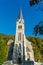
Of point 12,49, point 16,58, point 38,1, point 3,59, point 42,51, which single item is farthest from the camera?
point 42,51

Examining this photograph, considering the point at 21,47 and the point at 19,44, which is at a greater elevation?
the point at 19,44

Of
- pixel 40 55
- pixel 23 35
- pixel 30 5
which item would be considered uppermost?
pixel 23 35

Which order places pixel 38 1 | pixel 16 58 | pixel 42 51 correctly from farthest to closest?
pixel 42 51
pixel 16 58
pixel 38 1

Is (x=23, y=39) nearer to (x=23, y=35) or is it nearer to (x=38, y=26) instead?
(x=23, y=35)

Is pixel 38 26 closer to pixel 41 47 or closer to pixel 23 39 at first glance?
pixel 23 39

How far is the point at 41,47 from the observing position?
9069 cm

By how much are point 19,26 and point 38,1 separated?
61.3 meters

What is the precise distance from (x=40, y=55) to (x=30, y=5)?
2397 inches

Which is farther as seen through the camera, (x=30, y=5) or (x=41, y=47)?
(x=41, y=47)

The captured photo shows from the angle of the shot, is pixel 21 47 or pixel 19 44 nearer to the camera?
pixel 21 47

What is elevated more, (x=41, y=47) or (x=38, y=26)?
(x=41, y=47)

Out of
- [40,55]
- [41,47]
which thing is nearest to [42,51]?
[41,47]

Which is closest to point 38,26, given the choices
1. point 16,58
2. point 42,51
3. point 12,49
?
point 16,58

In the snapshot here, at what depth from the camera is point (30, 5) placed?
851 inches
